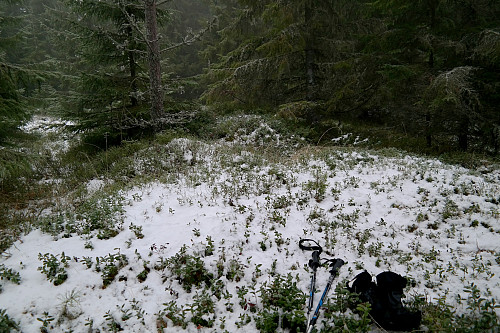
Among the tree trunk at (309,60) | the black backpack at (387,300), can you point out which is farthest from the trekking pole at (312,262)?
the tree trunk at (309,60)

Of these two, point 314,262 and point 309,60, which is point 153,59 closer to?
point 309,60

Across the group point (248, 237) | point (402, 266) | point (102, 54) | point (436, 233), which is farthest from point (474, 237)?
point (102, 54)

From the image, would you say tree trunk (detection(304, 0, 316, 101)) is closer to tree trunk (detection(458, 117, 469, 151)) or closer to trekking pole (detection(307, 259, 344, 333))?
tree trunk (detection(458, 117, 469, 151))

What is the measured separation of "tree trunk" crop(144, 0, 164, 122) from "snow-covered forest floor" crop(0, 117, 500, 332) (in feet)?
13.0

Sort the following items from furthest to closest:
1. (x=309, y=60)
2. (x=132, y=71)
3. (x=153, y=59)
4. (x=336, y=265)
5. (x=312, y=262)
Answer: (x=309, y=60) → (x=132, y=71) → (x=153, y=59) → (x=312, y=262) → (x=336, y=265)

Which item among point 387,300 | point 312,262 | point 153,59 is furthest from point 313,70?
point 387,300

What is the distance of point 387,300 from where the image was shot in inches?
135

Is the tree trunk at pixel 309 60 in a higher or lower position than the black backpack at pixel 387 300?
higher

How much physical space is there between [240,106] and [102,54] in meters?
8.31

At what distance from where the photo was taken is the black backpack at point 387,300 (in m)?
3.19

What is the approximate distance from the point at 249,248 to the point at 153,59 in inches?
350

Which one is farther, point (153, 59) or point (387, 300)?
point (153, 59)

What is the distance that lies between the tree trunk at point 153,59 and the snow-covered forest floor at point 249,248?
13.0 feet

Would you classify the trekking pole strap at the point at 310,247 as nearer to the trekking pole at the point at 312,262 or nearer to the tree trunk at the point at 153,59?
the trekking pole at the point at 312,262
